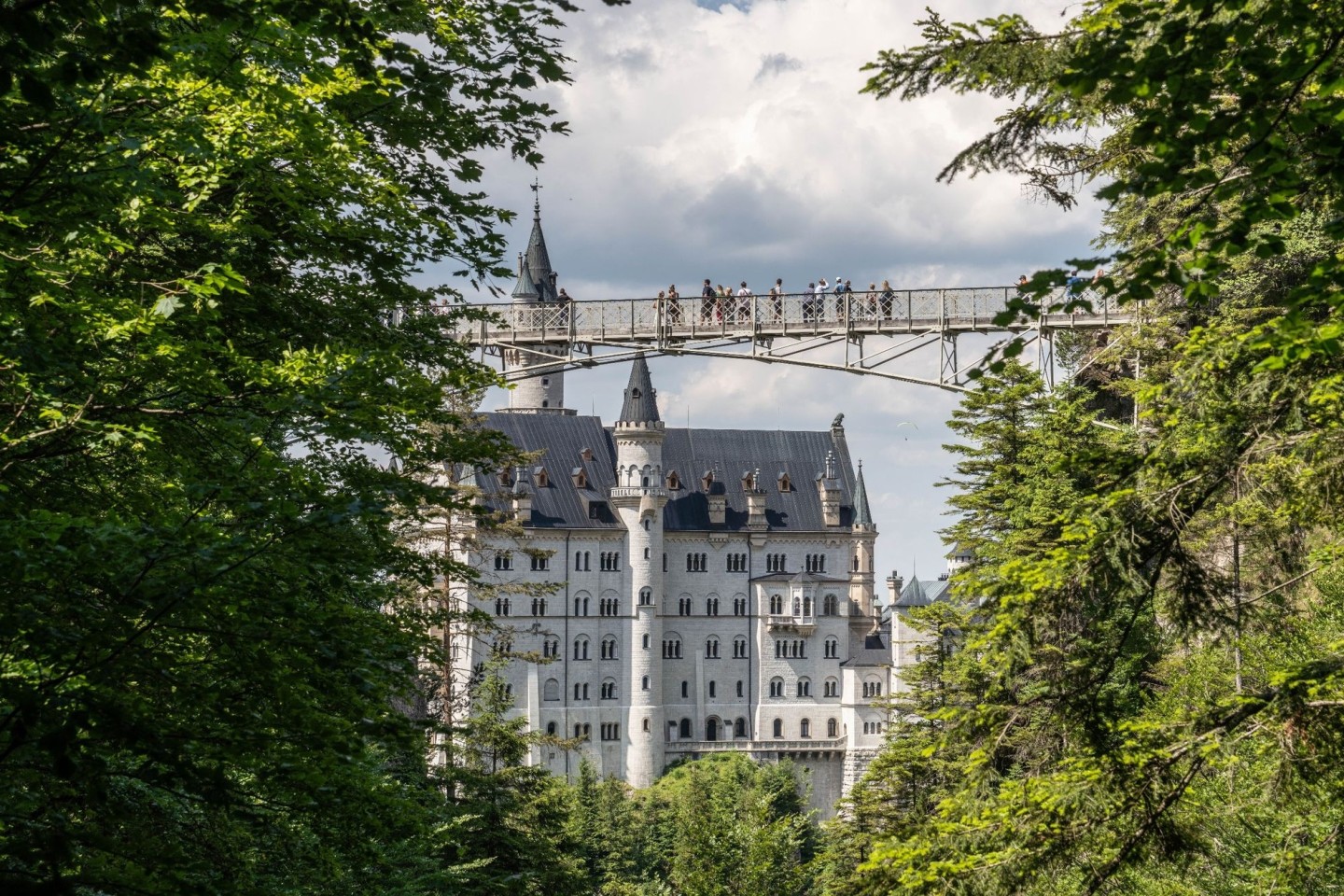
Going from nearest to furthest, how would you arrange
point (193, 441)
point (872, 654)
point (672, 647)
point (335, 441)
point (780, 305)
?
point (193, 441) → point (335, 441) → point (780, 305) → point (672, 647) → point (872, 654)

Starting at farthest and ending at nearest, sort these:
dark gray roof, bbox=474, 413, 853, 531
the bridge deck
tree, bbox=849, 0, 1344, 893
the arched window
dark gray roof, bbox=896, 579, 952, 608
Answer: dark gray roof, bbox=896, 579, 952, 608, the arched window, dark gray roof, bbox=474, 413, 853, 531, the bridge deck, tree, bbox=849, 0, 1344, 893

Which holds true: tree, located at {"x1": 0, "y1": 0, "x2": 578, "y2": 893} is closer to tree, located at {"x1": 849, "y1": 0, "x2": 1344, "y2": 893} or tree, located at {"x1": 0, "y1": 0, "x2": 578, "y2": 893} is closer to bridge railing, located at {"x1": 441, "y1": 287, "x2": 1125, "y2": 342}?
tree, located at {"x1": 849, "y1": 0, "x2": 1344, "y2": 893}

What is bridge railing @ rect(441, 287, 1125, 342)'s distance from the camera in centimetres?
3469

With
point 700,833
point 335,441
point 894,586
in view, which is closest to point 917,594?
point 894,586

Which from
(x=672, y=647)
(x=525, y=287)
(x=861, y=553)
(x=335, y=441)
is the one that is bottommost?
(x=335, y=441)

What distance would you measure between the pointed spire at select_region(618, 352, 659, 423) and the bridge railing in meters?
58.9

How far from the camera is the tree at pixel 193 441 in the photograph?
801cm

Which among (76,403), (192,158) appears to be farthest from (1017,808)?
(192,158)

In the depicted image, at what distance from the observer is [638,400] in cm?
9769

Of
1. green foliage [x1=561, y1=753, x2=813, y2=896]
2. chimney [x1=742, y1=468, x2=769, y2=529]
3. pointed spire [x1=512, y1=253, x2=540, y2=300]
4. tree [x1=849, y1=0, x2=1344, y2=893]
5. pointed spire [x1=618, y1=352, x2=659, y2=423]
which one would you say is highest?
pointed spire [x1=512, y1=253, x2=540, y2=300]

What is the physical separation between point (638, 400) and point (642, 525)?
7851mm

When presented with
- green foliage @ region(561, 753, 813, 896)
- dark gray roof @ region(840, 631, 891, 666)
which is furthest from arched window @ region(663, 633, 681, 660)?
dark gray roof @ region(840, 631, 891, 666)

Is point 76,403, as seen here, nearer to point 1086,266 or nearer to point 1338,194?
point 1086,266

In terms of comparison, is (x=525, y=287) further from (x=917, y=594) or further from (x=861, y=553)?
(x=917, y=594)
